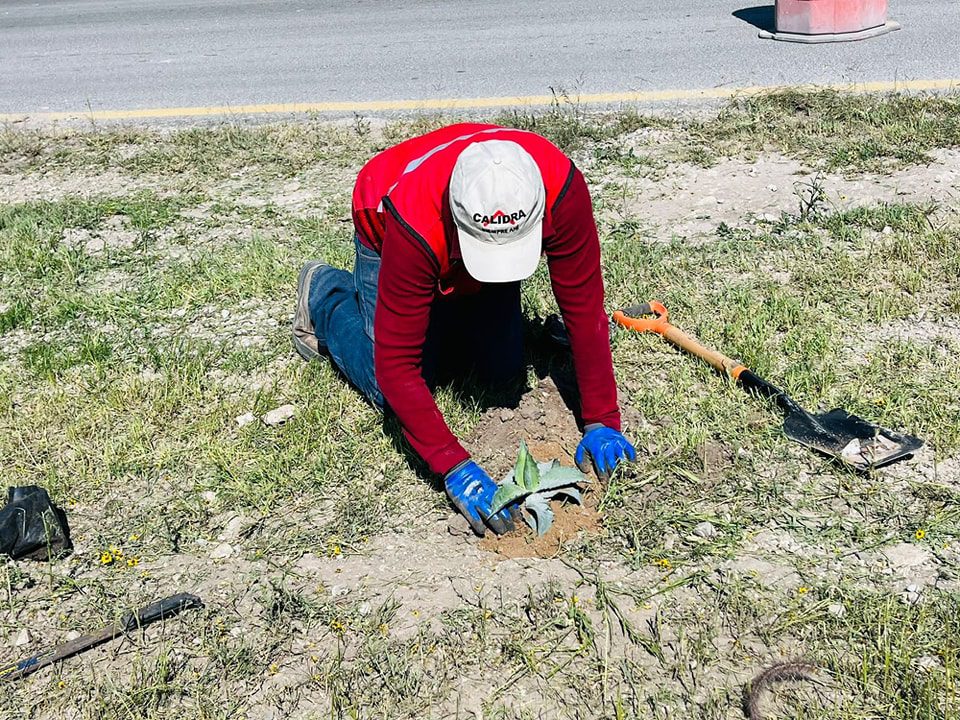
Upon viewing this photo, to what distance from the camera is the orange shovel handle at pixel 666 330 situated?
364 centimetres

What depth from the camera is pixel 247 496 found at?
129 inches

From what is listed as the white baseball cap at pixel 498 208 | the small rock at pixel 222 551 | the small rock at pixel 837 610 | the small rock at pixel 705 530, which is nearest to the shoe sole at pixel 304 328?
the small rock at pixel 222 551

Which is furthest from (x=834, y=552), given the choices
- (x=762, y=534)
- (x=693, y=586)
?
(x=693, y=586)

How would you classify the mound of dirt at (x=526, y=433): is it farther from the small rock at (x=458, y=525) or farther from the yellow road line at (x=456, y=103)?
the yellow road line at (x=456, y=103)

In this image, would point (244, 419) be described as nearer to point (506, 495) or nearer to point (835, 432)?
point (506, 495)

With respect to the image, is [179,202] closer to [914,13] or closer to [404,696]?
[404,696]

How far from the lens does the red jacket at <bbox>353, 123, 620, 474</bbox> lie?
9.00ft

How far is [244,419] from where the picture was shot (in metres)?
3.71

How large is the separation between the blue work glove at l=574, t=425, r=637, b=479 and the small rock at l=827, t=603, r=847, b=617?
788 millimetres

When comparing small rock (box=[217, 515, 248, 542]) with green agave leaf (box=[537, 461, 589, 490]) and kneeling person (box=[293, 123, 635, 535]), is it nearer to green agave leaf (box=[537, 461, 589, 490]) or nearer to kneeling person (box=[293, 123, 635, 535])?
kneeling person (box=[293, 123, 635, 535])

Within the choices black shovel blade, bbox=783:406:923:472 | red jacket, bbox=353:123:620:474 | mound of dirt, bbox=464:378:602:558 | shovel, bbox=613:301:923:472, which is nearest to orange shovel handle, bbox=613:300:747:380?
shovel, bbox=613:301:923:472

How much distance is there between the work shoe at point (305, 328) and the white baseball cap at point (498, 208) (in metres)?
1.53

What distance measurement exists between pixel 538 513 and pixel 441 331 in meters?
0.87

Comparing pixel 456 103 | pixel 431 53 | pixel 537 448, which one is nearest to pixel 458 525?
pixel 537 448
